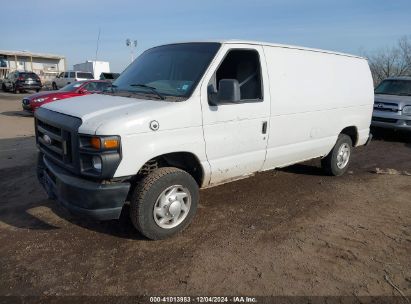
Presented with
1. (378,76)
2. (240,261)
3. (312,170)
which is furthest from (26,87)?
(240,261)

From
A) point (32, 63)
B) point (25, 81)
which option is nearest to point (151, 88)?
point (25, 81)

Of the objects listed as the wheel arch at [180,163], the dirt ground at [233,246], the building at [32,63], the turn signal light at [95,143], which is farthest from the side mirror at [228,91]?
the building at [32,63]

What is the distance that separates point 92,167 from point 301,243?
7.72ft

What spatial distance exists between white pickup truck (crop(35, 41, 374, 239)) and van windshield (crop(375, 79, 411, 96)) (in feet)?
22.4

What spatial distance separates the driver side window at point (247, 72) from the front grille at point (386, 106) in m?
7.26

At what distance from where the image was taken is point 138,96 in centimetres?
423

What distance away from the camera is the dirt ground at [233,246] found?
10.7 ft

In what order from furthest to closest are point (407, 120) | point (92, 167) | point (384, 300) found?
point (407, 120) → point (92, 167) → point (384, 300)

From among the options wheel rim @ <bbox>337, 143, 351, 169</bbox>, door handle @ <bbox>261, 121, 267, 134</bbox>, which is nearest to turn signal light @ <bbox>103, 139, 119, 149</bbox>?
door handle @ <bbox>261, 121, 267, 134</bbox>

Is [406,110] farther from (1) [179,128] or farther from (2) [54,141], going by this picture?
(2) [54,141]

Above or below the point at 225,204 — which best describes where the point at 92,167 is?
above

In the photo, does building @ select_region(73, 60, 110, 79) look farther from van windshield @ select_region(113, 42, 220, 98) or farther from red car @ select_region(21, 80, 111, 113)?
van windshield @ select_region(113, 42, 220, 98)

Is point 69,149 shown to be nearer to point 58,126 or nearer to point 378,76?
point 58,126

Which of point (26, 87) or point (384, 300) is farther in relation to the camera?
point (26, 87)
